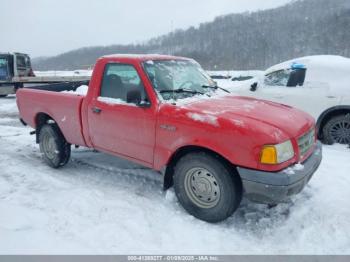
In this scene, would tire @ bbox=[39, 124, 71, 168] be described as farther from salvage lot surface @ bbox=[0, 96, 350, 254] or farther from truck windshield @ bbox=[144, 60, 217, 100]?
truck windshield @ bbox=[144, 60, 217, 100]

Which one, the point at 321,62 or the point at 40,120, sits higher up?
A: the point at 321,62

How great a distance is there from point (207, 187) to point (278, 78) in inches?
183

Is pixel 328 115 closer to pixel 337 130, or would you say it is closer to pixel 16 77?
pixel 337 130

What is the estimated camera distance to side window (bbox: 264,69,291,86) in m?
7.41

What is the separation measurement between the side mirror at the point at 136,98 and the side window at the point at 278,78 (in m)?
4.36

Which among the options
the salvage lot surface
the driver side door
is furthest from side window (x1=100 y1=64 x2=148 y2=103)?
the salvage lot surface

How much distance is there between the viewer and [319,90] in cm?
696

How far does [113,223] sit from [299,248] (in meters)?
2.10

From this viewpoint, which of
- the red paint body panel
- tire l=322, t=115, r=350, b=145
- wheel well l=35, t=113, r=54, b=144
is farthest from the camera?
tire l=322, t=115, r=350, b=145

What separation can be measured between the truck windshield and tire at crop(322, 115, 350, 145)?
3288 millimetres

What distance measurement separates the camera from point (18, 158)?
20.8 feet

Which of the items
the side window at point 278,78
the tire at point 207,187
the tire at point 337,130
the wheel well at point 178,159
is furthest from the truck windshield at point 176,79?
the tire at point 337,130

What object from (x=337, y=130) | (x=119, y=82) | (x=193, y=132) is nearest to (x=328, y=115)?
(x=337, y=130)

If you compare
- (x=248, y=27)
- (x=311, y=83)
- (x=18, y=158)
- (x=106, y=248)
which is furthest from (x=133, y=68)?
(x=248, y=27)
